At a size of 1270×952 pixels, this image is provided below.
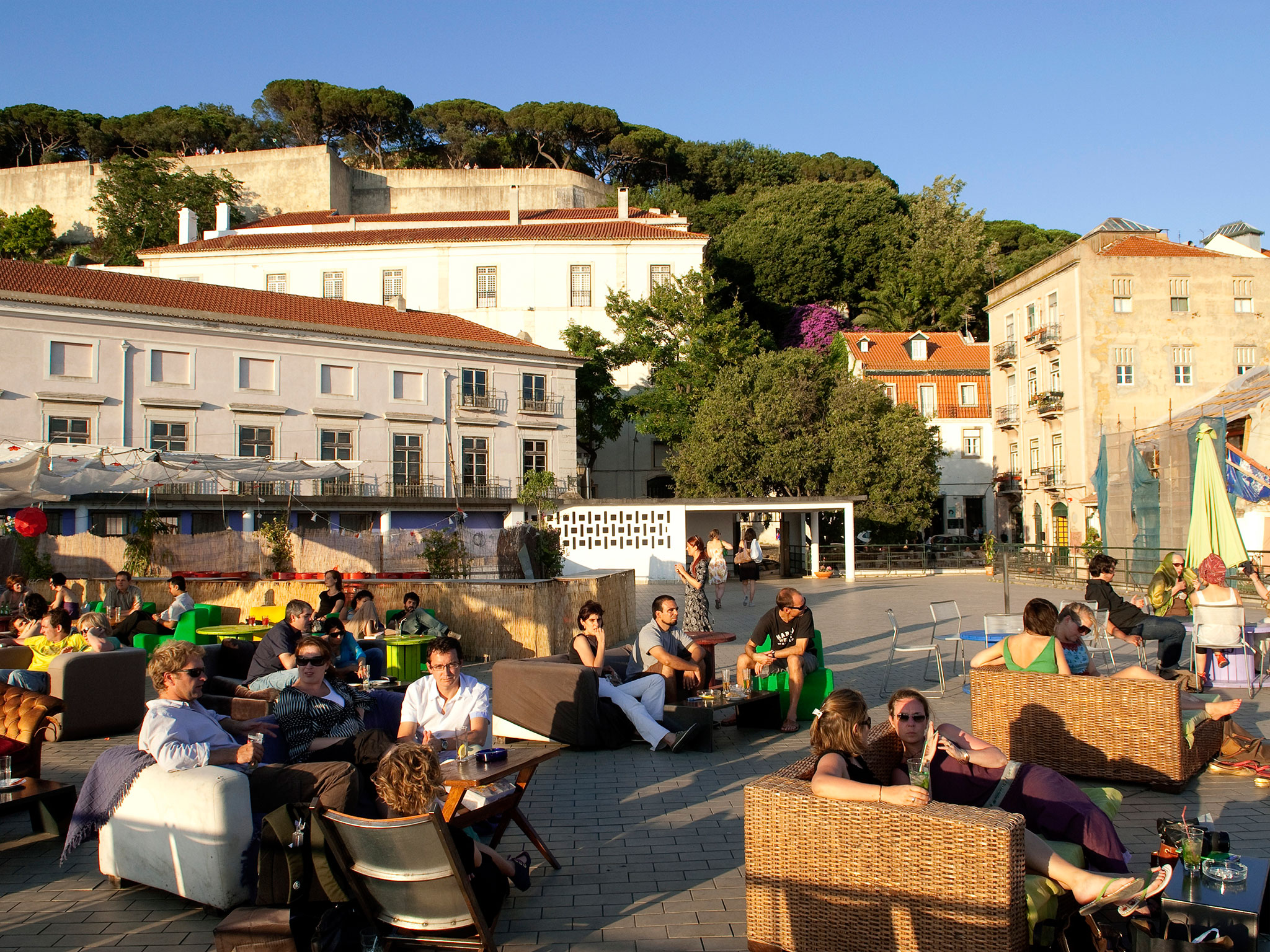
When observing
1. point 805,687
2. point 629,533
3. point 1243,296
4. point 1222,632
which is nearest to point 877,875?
point 805,687

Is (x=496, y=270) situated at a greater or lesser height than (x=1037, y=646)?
greater

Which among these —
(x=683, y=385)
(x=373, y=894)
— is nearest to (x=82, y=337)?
(x=683, y=385)

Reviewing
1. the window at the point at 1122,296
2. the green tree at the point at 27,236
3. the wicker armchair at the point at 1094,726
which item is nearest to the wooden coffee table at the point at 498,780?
the wicker armchair at the point at 1094,726

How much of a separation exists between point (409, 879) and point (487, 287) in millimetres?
45460

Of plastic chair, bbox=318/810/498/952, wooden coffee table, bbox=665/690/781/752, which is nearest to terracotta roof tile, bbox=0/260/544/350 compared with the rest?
wooden coffee table, bbox=665/690/781/752

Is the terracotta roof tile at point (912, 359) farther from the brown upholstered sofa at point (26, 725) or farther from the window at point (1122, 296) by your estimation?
the brown upholstered sofa at point (26, 725)

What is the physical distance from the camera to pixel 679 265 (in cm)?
4722

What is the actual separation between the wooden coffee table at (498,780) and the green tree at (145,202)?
55.4 meters

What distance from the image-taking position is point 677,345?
1715 inches

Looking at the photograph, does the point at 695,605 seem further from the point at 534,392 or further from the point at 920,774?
the point at 534,392

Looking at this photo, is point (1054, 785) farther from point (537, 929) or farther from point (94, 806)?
point (94, 806)

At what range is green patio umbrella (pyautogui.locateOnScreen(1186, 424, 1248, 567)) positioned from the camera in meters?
13.1

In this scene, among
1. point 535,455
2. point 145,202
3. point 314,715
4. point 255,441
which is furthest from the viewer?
point 145,202

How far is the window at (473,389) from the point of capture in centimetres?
3866
